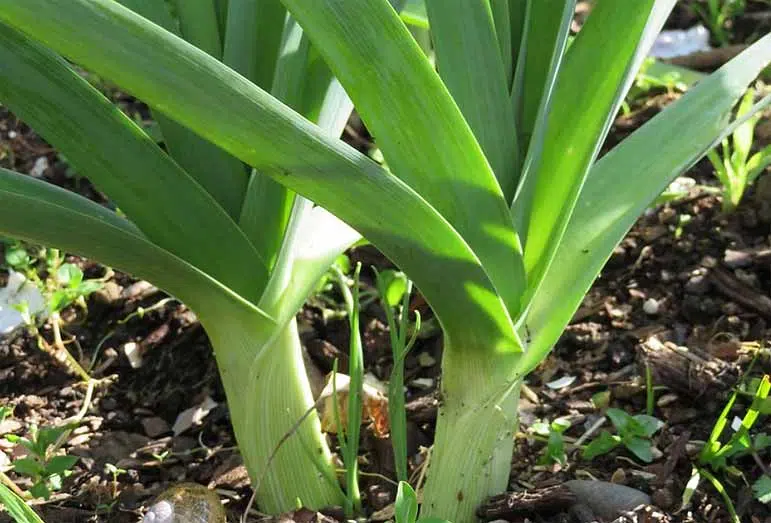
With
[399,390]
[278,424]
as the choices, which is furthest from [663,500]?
[278,424]

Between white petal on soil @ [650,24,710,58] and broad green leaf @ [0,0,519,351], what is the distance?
4.82 feet

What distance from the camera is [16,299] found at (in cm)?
157

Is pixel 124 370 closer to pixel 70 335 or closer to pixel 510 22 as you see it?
pixel 70 335

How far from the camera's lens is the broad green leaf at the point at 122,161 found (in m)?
0.88

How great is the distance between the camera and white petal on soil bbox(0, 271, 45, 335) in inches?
60.0

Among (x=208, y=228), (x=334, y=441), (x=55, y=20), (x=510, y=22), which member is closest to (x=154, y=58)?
(x=55, y=20)

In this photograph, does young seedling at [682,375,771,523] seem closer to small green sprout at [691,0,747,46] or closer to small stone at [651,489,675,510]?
small stone at [651,489,675,510]

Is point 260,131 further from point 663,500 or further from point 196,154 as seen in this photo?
point 663,500

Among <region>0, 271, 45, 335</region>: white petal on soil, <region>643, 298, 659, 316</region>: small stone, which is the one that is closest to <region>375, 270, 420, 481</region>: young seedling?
<region>643, 298, 659, 316</region>: small stone

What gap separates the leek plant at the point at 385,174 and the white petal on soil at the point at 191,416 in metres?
0.28

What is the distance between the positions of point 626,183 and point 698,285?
1.71ft

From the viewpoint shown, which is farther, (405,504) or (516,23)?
(516,23)

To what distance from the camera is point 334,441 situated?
4.17ft

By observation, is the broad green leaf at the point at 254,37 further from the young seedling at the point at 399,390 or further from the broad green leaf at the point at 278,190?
the young seedling at the point at 399,390
